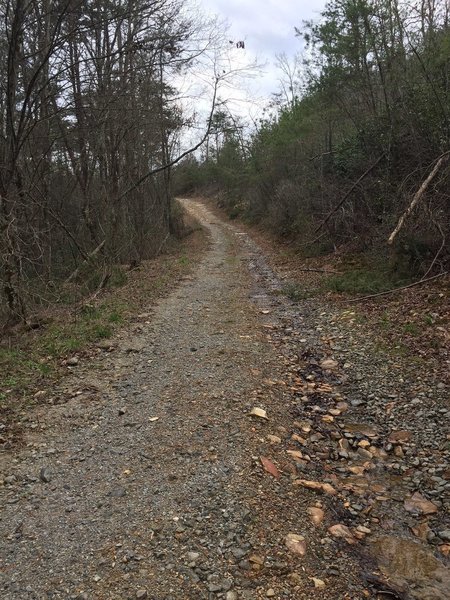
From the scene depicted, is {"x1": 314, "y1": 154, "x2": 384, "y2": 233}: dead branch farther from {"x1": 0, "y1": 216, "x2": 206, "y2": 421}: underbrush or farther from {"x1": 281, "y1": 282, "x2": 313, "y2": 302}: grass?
{"x1": 0, "y1": 216, "x2": 206, "y2": 421}: underbrush

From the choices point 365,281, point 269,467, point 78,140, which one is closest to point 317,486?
point 269,467

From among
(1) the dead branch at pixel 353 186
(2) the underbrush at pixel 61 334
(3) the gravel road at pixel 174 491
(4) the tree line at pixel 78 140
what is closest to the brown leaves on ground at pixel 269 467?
(3) the gravel road at pixel 174 491

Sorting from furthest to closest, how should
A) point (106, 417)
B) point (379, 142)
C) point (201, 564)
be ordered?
1. point (379, 142)
2. point (106, 417)
3. point (201, 564)

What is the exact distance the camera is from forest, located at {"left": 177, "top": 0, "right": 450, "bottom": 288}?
8.47 m

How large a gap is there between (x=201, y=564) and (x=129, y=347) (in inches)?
166

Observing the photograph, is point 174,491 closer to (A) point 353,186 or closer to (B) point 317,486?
(B) point 317,486

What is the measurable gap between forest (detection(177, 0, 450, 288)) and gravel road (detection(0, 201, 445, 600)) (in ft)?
13.7

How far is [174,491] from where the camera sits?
3.37 meters

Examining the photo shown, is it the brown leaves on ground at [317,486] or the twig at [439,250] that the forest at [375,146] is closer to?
the twig at [439,250]

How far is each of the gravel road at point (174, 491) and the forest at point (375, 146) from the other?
417 centimetres

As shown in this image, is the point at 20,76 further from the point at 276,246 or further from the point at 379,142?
the point at 276,246

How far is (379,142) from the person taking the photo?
11398mm

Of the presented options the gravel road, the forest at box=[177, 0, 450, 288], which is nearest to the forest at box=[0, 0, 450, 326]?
the forest at box=[177, 0, 450, 288]

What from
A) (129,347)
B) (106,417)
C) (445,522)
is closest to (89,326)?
(129,347)
